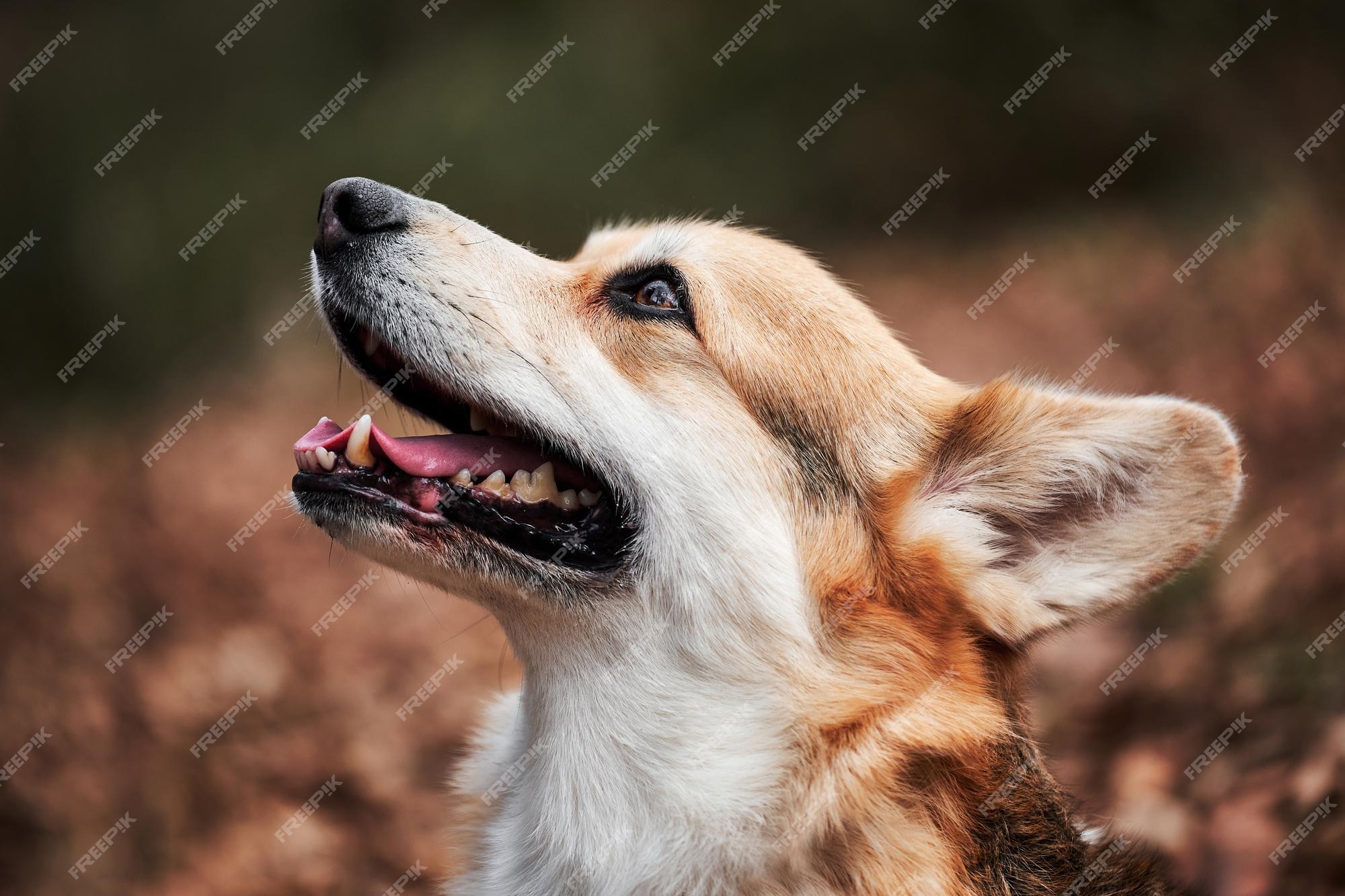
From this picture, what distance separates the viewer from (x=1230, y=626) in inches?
223

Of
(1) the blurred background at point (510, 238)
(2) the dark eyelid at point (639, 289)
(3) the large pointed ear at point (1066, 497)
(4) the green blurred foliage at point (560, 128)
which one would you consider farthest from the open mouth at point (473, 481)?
(4) the green blurred foliage at point (560, 128)

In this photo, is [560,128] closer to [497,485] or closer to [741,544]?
[497,485]

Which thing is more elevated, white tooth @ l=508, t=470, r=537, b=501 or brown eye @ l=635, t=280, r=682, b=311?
brown eye @ l=635, t=280, r=682, b=311

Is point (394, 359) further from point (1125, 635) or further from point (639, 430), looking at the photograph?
point (1125, 635)

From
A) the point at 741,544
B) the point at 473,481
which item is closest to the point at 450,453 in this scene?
the point at 473,481

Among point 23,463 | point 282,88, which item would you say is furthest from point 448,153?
point 23,463

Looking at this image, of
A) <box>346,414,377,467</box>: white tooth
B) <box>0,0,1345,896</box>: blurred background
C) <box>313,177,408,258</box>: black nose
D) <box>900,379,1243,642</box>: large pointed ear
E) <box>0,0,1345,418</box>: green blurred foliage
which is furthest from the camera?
<box>0,0,1345,418</box>: green blurred foliage

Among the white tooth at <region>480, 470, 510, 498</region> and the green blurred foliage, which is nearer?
the white tooth at <region>480, 470, 510, 498</region>

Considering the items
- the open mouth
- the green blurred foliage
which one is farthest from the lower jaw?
the green blurred foliage

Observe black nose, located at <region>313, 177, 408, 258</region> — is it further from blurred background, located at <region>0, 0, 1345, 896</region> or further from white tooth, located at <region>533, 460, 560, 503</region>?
blurred background, located at <region>0, 0, 1345, 896</region>

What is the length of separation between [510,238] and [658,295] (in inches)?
194

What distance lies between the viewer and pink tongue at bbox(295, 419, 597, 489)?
3100mm

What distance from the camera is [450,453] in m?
3.18

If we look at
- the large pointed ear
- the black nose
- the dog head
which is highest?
the black nose
